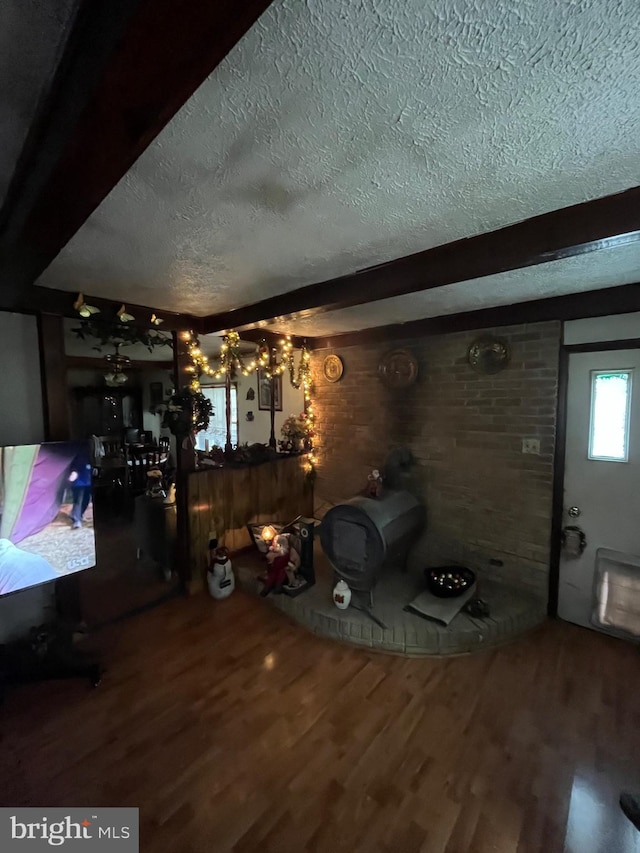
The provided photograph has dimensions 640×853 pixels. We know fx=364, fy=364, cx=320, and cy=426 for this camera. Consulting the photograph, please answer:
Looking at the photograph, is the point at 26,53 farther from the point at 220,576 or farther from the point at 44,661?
the point at 220,576

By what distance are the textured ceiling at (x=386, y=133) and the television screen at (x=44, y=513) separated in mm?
1092

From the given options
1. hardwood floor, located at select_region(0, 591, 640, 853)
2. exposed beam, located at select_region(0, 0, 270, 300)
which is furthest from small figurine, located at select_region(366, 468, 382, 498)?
exposed beam, located at select_region(0, 0, 270, 300)

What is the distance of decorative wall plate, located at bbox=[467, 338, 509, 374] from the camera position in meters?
2.73

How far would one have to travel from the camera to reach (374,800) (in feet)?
4.79

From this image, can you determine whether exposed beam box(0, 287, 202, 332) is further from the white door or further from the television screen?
the white door

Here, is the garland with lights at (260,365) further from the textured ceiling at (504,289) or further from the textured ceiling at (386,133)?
the textured ceiling at (386,133)

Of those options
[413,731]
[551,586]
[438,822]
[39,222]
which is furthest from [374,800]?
[39,222]

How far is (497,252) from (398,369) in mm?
1791

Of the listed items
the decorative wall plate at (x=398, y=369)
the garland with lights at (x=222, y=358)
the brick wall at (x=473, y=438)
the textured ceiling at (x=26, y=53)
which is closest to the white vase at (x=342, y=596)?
the brick wall at (x=473, y=438)

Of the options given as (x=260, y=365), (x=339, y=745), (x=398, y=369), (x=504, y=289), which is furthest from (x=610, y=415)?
(x=260, y=365)

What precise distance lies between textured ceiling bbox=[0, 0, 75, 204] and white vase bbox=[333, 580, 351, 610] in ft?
8.88

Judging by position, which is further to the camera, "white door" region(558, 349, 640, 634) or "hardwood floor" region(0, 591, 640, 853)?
"white door" region(558, 349, 640, 634)

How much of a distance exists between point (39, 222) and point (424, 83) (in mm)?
1283

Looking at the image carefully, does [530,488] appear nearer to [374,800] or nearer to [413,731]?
[413,731]
